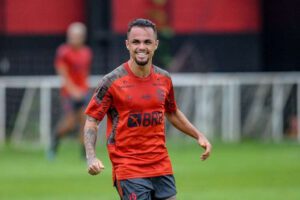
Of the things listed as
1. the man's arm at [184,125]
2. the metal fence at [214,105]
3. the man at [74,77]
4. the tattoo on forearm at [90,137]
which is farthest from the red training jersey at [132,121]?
the metal fence at [214,105]

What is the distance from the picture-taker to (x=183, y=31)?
2772 cm

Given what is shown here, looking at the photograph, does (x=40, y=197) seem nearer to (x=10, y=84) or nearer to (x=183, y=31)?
(x=10, y=84)

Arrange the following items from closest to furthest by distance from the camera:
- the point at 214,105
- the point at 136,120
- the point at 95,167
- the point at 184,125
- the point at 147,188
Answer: the point at 95,167 < the point at 147,188 < the point at 136,120 < the point at 184,125 < the point at 214,105

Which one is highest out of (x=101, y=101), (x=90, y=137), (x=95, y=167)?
(x=101, y=101)

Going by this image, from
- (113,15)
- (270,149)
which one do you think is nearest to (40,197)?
(270,149)

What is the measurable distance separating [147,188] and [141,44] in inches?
44.6

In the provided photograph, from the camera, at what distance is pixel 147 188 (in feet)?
31.0

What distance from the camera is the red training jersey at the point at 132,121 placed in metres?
9.56

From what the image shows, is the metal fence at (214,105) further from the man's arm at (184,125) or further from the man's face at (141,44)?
the man's face at (141,44)

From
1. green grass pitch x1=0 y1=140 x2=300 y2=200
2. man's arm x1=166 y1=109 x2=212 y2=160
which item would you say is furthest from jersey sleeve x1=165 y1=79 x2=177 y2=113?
green grass pitch x1=0 y1=140 x2=300 y2=200

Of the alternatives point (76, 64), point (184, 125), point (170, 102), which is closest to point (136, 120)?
point (170, 102)

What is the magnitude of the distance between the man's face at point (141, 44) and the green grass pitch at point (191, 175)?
17.2 ft

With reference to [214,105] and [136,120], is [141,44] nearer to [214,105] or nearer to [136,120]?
[136,120]

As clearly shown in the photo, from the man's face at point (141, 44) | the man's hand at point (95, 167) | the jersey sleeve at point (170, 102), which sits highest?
the man's face at point (141, 44)
